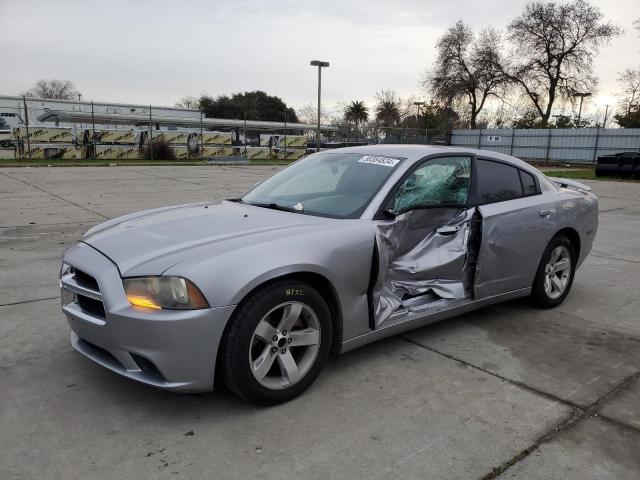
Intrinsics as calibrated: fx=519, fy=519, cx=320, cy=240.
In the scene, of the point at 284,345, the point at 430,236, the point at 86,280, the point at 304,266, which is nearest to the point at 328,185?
the point at 430,236

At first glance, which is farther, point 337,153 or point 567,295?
point 567,295

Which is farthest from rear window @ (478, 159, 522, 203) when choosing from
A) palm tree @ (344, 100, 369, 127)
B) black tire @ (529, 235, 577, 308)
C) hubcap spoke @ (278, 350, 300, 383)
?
palm tree @ (344, 100, 369, 127)

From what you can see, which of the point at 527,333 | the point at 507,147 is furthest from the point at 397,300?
the point at 507,147

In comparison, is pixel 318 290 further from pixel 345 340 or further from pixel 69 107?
pixel 69 107

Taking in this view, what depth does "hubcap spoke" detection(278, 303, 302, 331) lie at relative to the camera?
2924mm

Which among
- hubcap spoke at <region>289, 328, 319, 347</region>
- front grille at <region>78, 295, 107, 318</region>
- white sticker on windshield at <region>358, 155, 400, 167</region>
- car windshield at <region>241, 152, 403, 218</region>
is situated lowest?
hubcap spoke at <region>289, 328, 319, 347</region>

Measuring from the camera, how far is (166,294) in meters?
2.65

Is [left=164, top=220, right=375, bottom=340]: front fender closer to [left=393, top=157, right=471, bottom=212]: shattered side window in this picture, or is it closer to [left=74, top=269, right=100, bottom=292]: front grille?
[left=74, top=269, right=100, bottom=292]: front grille

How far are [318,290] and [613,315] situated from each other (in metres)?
3.07

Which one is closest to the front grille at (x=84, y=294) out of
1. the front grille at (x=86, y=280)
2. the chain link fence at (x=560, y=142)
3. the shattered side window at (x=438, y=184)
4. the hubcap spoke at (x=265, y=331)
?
the front grille at (x=86, y=280)

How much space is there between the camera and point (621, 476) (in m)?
2.42

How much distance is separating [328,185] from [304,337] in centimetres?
141

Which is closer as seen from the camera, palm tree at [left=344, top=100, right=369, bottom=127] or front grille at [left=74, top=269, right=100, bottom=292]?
front grille at [left=74, top=269, right=100, bottom=292]

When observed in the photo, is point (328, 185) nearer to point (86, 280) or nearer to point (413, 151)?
point (413, 151)
